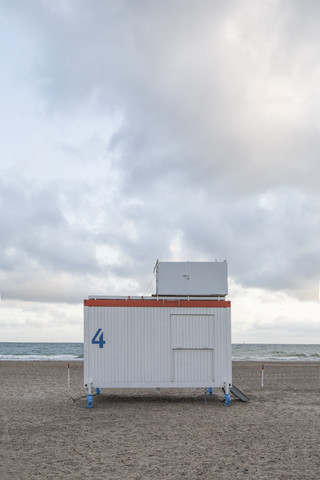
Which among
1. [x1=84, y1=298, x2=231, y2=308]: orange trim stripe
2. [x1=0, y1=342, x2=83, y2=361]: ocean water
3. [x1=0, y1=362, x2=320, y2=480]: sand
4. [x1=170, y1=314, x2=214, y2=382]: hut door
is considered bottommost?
[x1=0, y1=342, x2=83, y2=361]: ocean water

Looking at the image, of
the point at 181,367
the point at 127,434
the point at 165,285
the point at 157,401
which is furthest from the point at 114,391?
the point at 127,434

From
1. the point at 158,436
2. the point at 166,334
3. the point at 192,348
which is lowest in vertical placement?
the point at 158,436

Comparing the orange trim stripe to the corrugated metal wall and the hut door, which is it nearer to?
the corrugated metal wall

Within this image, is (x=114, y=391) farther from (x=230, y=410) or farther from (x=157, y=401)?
(x=230, y=410)

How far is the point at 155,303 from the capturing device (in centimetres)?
1403

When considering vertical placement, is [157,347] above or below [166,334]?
below

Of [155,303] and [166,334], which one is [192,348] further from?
[155,303]

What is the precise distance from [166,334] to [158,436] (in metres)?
4.16

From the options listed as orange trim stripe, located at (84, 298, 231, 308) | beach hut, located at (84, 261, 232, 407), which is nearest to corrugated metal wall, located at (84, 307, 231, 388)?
beach hut, located at (84, 261, 232, 407)

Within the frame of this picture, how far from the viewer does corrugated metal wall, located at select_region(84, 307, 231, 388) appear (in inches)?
539

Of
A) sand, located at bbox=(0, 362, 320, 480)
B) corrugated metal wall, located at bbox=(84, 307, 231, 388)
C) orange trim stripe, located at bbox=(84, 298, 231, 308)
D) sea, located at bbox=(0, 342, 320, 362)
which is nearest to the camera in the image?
sand, located at bbox=(0, 362, 320, 480)

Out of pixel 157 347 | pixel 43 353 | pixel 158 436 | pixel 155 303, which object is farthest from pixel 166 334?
pixel 43 353

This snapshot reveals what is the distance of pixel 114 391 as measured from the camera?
1788cm

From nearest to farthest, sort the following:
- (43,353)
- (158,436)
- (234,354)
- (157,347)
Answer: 1. (158,436)
2. (157,347)
3. (234,354)
4. (43,353)
